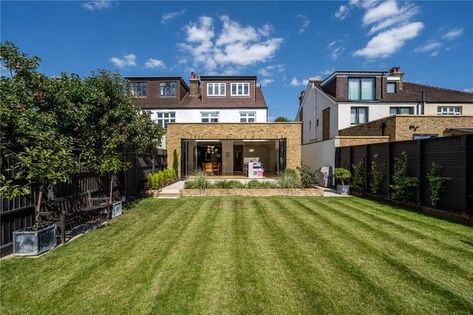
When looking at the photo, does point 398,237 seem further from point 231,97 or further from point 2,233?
point 231,97

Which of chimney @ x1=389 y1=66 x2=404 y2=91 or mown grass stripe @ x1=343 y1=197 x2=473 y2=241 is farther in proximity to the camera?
chimney @ x1=389 y1=66 x2=404 y2=91

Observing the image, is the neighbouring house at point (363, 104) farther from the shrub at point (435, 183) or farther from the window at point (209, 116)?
the window at point (209, 116)

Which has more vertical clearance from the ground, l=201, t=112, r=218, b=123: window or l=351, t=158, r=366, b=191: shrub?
l=201, t=112, r=218, b=123: window

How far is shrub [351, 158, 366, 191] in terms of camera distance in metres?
12.0

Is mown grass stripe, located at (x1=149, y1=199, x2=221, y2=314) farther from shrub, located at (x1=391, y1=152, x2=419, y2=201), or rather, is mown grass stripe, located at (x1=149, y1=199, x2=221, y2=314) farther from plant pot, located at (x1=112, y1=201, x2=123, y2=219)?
shrub, located at (x1=391, y1=152, x2=419, y2=201)

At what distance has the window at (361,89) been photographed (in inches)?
890

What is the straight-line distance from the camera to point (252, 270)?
13.4 feet

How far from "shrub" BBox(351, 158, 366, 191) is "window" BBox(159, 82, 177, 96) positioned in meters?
19.1

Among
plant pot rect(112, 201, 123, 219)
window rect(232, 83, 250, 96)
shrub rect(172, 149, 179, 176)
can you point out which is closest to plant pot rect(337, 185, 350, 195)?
plant pot rect(112, 201, 123, 219)

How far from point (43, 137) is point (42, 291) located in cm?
323

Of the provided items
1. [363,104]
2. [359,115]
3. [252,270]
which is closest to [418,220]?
[252,270]

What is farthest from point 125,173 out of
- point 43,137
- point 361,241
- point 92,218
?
point 361,241

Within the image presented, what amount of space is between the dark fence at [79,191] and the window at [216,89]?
36.9ft

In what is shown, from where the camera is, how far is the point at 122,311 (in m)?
3.01
